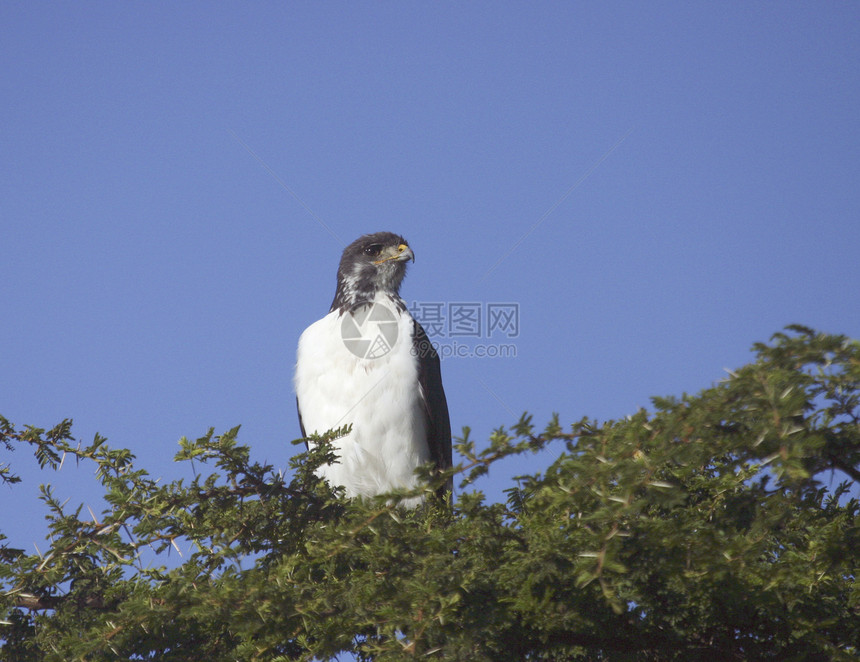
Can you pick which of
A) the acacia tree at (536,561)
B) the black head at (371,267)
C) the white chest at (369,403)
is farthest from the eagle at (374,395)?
the acacia tree at (536,561)

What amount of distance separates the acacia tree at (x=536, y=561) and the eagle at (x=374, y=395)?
349 centimetres

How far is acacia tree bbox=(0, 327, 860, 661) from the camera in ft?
7.89

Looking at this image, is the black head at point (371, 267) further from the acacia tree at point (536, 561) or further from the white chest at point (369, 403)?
the acacia tree at point (536, 561)

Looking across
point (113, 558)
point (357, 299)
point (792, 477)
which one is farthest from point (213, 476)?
point (357, 299)

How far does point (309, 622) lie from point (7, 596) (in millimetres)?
1391

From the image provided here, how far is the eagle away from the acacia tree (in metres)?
3.49

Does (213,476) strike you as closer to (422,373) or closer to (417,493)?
(417,493)

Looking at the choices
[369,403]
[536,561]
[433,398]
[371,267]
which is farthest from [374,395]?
[536,561]

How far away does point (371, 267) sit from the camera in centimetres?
836

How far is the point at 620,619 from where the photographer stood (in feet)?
9.46
